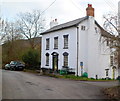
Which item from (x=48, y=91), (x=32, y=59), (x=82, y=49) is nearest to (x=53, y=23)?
(x=32, y=59)

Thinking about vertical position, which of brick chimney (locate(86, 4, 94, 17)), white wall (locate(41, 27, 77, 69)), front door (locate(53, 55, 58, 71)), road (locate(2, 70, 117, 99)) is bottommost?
road (locate(2, 70, 117, 99))

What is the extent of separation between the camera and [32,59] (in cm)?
3284

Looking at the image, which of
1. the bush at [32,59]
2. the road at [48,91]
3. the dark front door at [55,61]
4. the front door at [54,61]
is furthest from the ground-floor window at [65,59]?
the road at [48,91]

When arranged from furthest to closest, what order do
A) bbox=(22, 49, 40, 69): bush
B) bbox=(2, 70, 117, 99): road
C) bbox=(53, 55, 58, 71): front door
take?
1. bbox=(22, 49, 40, 69): bush
2. bbox=(53, 55, 58, 71): front door
3. bbox=(2, 70, 117, 99): road

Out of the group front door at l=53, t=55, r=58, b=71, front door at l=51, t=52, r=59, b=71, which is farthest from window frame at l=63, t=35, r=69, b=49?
front door at l=53, t=55, r=58, b=71

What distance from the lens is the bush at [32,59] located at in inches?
1276

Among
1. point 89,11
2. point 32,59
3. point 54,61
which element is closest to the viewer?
point 89,11

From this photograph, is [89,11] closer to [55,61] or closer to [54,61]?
[55,61]

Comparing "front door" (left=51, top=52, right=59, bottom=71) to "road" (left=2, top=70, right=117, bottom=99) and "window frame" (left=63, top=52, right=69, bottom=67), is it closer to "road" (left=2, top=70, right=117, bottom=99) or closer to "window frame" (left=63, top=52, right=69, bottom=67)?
"window frame" (left=63, top=52, right=69, bottom=67)

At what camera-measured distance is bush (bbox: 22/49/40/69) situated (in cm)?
3240

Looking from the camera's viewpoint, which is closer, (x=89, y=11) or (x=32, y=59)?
(x=89, y=11)

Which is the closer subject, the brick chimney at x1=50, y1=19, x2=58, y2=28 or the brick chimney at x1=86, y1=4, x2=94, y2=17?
the brick chimney at x1=86, y1=4, x2=94, y2=17

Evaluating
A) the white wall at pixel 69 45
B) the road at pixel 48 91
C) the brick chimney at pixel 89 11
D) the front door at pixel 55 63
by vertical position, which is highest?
the brick chimney at pixel 89 11

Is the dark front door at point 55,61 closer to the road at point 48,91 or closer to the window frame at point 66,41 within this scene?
the window frame at point 66,41
